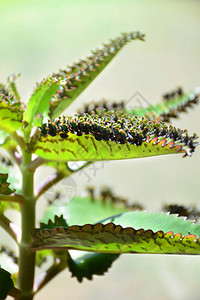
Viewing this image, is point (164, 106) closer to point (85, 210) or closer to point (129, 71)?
point (85, 210)

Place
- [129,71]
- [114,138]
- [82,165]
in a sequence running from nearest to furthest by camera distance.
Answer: [114,138] → [82,165] → [129,71]

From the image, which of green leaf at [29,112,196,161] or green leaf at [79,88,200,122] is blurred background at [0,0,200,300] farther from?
green leaf at [29,112,196,161]

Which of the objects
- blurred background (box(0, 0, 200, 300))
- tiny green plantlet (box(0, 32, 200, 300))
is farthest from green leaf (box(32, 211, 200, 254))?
blurred background (box(0, 0, 200, 300))

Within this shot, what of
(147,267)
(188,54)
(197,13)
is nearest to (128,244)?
(147,267)

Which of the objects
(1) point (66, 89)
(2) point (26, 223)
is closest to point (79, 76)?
(1) point (66, 89)

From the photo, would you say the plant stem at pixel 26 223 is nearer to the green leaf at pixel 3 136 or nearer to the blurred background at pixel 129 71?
the green leaf at pixel 3 136

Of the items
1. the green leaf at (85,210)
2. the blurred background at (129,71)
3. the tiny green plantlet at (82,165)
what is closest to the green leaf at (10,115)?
the tiny green plantlet at (82,165)
